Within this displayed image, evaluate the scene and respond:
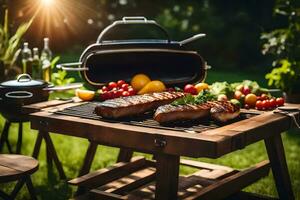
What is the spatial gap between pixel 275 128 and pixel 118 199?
1243mm

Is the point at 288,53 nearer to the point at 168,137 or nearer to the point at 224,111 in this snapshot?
the point at 224,111

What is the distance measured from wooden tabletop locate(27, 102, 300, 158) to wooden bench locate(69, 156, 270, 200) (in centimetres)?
65

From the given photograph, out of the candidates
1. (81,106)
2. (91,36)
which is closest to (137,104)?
(81,106)

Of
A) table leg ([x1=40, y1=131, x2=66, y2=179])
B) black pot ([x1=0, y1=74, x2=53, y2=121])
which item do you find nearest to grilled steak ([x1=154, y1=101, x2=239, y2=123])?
black pot ([x1=0, y1=74, x2=53, y2=121])

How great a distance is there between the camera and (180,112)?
3.71 meters

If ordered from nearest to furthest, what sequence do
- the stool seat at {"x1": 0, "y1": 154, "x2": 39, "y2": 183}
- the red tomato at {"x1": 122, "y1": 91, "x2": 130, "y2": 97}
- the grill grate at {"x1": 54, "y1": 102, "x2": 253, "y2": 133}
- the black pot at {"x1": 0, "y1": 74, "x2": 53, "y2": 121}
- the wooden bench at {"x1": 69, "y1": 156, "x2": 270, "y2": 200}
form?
the grill grate at {"x1": 54, "y1": 102, "x2": 253, "y2": 133} → the stool seat at {"x1": 0, "y1": 154, "x2": 39, "y2": 183} → the wooden bench at {"x1": 69, "y1": 156, "x2": 270, "y2": 200} → the red tomato at {"x1": 122, "y1": 91, "x2": 130, "y2": 97} → the black pot at {"x1": 0, "y1": 74, "x2": 53, "y2": 121}

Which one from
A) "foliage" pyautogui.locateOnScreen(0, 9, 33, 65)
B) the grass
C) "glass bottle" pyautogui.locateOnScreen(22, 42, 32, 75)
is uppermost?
"foliage" pyautogui.locateOnScreen(0, 9, 33, 65)

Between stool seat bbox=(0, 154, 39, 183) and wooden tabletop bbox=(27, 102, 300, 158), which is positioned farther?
stool seat bbox=(0, 154, 39, 183)

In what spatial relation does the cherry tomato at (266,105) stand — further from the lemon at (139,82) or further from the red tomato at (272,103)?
the lemon at (139,82)

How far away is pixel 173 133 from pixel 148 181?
183cm

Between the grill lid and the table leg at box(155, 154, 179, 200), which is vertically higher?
the grill lid

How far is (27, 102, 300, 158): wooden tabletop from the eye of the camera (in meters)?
3.32

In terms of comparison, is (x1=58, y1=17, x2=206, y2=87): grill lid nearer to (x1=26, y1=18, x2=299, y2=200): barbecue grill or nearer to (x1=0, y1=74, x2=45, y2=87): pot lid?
(x1=26, y1=18, x2=299, y2=200): barbecue grill

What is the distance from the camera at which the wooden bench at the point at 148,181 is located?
4.36 m
